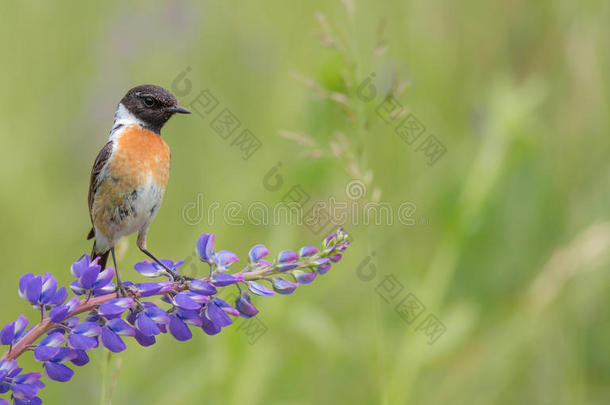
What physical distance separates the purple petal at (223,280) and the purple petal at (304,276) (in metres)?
0.16

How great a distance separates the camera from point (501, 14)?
5.16 m

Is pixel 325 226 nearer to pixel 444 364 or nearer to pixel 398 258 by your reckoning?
pixel 398 258

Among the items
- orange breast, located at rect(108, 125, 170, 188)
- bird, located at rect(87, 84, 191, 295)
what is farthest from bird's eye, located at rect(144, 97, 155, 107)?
orange breast, located at rect(108, 125, 170, 188)

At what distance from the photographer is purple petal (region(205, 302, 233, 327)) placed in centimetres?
186

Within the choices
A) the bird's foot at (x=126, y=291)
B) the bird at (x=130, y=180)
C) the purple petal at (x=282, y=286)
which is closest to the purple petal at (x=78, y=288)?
the bird's foot at (x=126, y=291)

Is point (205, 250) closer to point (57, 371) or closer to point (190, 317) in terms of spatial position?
point (190, 317)

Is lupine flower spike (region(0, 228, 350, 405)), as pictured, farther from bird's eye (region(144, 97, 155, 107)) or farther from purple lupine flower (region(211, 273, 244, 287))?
bird's eye (region(144, 97, 155, 107))

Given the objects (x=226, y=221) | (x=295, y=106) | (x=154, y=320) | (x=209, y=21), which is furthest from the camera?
(x=209, y=21)

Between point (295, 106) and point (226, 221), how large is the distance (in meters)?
1.31

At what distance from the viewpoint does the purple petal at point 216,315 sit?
1859 millimetres

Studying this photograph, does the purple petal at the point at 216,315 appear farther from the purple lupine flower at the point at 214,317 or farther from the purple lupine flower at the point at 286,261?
the purple lupine flower at the point at 286,261

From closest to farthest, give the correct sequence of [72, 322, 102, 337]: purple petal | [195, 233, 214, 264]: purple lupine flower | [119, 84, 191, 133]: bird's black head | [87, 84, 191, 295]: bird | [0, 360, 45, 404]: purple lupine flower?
[0, 360, 45, 404]: purple lupine flower
[72, 322, 102, 337]: purple petal
[195, 233, 214, 264]: purple lupine flower
[87, 84, 191, 295]: bird
[119, 84, 191, 133]: bird's black head

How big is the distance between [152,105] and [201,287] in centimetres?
141

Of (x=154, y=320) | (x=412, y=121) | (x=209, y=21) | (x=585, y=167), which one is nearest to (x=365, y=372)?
(x=412, y=121)
